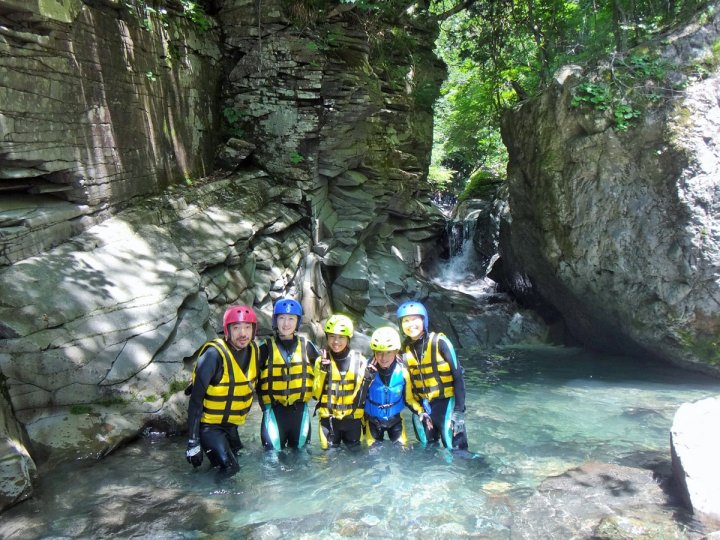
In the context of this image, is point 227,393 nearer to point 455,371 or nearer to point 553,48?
point 455,371

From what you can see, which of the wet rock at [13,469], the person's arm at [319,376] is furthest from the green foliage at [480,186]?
the wet rock at [13,469]

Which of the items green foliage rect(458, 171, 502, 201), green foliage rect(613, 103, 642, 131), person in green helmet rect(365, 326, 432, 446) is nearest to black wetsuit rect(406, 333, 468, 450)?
person in green helmet rect(365, 326, 432, 446)

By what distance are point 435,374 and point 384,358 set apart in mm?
535

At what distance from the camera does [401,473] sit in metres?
5.17

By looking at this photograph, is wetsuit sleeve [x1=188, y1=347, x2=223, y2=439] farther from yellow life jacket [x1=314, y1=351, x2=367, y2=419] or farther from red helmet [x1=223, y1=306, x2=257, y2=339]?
yellow life jacket [x1=314, y1=351, x2=367, y2=419]

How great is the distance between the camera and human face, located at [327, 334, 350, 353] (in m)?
5.22

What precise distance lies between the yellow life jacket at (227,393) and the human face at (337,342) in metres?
0.81

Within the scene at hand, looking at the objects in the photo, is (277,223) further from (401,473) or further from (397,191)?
(401,473)

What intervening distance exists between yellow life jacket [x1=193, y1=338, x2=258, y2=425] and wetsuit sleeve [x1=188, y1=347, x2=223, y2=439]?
8cm

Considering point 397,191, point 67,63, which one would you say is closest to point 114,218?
point 67,63

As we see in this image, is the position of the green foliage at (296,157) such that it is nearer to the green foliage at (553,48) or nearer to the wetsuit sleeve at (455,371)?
the green foliage at (553,48)

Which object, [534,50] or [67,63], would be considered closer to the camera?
[67,63]

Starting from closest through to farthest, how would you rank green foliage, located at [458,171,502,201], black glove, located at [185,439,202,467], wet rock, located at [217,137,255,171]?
black glove, located at [185,439,202,467] → wet rock, located at [217,137,255,171] → green foliage, located at [458,171,502,201]

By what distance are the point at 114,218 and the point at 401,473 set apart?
17.1ft
